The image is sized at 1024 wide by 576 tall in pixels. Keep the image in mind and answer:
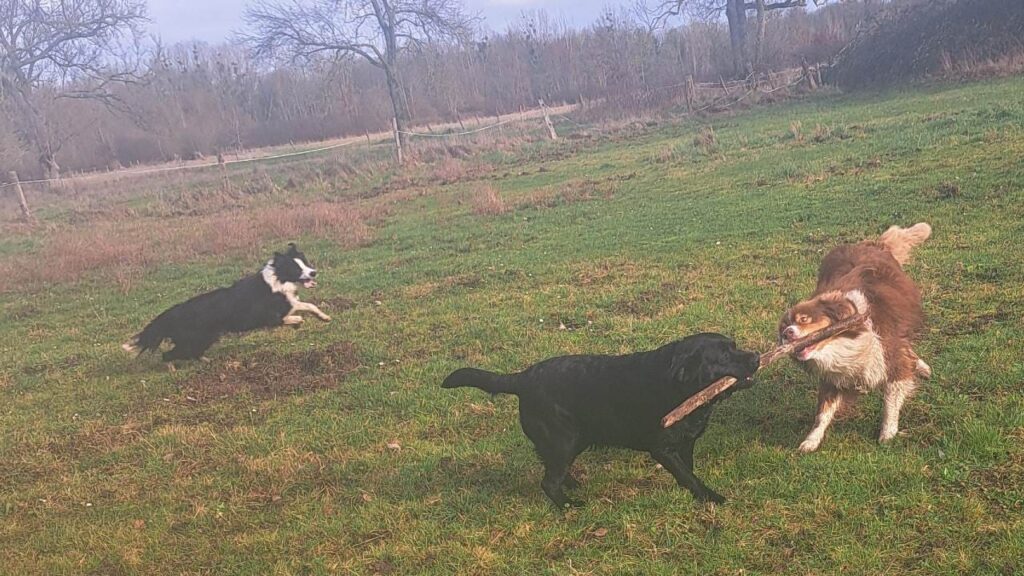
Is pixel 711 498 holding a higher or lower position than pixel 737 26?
lower

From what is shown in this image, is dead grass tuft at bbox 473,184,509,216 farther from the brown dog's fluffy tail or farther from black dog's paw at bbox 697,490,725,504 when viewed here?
black dog's paw at bbox 697,490,725,504

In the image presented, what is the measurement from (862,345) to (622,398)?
57.1 inches

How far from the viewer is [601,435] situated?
3.99m

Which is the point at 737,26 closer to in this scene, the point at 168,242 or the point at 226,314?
the point at 168,242

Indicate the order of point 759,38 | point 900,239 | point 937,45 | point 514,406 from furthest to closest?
point 759,38 → point 937,45 → point 514,406 → point 900,239

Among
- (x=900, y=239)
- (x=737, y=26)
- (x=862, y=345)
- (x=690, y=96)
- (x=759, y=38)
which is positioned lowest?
(x=862, y=345)

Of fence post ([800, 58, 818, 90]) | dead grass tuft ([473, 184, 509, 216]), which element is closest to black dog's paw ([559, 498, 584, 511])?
dead grass tuft ([473, 184, 509, 216])

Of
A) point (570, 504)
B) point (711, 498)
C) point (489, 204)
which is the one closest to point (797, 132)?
point (489, 204)

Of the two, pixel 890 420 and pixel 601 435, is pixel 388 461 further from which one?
pixel 890 420

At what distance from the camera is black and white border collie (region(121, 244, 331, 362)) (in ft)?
25.8

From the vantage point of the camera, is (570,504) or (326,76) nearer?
(570,504)

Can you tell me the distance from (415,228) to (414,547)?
1130 centimetres

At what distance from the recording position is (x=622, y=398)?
3.88 metres

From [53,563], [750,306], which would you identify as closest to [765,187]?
[750,306]
